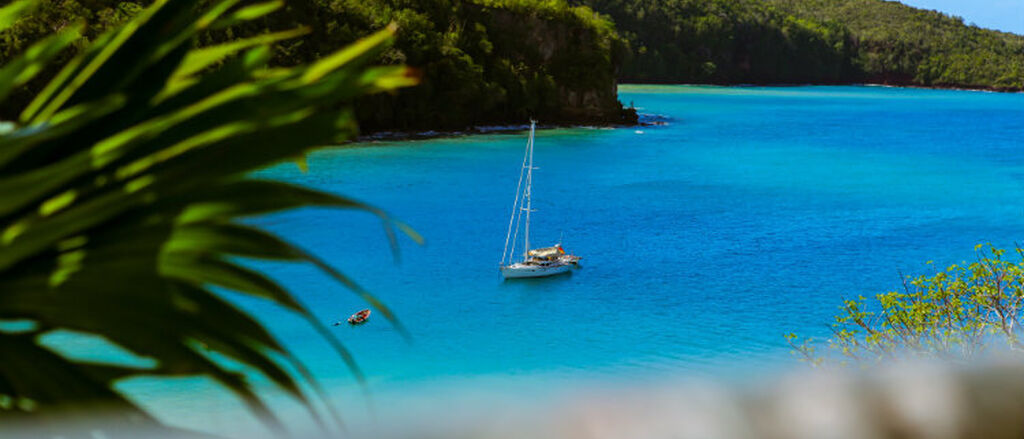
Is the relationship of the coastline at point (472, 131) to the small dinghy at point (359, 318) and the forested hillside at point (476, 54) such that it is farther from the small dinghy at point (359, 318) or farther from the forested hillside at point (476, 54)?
the small dinghy at point (359, 318)

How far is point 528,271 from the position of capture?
19391 mm

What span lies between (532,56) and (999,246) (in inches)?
1183

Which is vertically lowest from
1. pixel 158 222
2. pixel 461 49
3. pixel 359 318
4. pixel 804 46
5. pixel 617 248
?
pixel 617 248

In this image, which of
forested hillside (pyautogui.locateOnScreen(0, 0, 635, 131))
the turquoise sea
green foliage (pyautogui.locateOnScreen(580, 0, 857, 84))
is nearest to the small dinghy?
the turquoise sea

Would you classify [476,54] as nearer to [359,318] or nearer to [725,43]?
[359,318]

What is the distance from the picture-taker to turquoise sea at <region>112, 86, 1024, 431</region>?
15102 mm

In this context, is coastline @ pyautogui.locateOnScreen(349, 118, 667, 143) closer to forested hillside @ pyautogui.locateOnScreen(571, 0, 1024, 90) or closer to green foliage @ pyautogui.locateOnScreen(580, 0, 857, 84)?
forested hillside @ pyautogui.locateOnScreen(571, 0, 1024, 90)

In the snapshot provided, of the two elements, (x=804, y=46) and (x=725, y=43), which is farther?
(x=804, y=46)

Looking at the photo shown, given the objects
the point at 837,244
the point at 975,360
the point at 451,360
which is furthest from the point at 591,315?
the point at 975,360

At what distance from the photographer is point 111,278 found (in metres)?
0.59

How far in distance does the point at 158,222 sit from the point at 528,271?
1883 centimetres

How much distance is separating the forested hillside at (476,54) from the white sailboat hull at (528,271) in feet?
69.8

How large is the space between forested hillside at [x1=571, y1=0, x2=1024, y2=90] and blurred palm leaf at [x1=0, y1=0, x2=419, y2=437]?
97872 mm

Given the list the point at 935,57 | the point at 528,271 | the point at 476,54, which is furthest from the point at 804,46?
the point at 528,271
